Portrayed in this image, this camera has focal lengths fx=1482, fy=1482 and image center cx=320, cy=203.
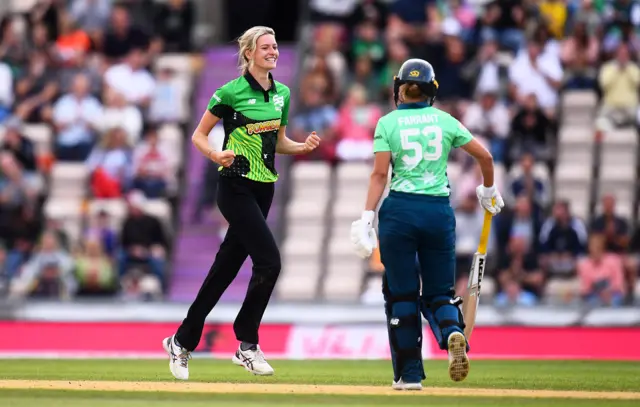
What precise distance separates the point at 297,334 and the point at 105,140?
17.9ft

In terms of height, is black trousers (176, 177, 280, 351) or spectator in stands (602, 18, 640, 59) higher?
spectator in stands (602, 18, 640, 59)

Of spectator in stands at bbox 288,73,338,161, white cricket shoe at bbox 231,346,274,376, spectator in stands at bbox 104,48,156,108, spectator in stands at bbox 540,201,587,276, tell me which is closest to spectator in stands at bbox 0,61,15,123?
spectator in stands at bbox 104,48,156,108

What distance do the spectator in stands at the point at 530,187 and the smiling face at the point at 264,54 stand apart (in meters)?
7.75

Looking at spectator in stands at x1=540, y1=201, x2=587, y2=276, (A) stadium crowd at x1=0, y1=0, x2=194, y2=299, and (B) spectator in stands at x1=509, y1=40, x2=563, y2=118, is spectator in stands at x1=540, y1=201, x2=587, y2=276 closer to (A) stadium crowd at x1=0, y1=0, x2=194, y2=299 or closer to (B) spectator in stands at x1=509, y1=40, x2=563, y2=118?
(B) spectator in stands at x1=509, y1=40, x2=563, y2=118

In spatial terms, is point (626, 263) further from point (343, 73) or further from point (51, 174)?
point (51, 174)

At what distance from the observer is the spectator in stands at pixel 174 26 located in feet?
71.2

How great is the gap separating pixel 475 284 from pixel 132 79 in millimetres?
11302

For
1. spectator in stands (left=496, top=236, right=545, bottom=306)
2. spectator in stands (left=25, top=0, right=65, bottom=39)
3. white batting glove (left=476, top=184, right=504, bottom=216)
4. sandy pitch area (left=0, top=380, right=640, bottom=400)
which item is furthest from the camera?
spectator in stands (left=25, top=0, right=65, bottom=39)

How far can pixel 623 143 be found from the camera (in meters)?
18.3

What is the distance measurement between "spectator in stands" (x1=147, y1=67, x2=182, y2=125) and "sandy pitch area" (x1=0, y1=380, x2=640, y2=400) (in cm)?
1037

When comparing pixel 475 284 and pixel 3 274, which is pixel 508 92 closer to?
pixel 3 274

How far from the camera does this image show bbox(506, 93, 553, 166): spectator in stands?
18.5 meters

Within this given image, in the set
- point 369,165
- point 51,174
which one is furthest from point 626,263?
point 51,174

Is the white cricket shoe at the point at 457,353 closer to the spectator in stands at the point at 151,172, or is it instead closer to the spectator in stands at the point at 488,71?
the spectator in stands at the point at 488,71
